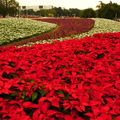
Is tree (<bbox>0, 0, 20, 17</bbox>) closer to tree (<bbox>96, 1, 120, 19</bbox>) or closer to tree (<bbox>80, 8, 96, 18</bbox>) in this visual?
tree (<bbox>80, 8, 96, 18</bbox>)

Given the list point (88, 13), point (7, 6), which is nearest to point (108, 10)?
point (88, 13)

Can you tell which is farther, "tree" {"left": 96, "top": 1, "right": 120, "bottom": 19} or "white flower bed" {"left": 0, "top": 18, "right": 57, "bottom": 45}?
"tree" {"left": 96, "top": 1, "right": 120, "bottom": 19}

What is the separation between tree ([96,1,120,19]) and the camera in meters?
43.9

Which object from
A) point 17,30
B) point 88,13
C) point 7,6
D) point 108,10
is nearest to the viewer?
point 17,30

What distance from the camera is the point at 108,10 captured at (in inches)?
1740

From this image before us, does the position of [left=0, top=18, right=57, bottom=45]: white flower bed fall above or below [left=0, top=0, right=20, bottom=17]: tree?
below

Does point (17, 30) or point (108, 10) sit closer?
point (17, 30)

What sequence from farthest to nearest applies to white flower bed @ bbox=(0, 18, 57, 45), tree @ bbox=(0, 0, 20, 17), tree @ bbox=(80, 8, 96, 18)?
tree @ bbox=(80, 8, 96, 18) → tree @ bbox=(0, 0, 20, 17) → white flower bed @ bbox=(0, 18, 57, 45)

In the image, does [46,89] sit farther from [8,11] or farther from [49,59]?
[8,11]

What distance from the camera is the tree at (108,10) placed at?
43938 millimetres

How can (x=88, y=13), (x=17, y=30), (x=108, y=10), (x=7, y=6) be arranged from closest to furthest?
1. (x=17, y=30)
2. (x=108, y=10)
3. (x=7, y=6)
4. (x=88, y=13)

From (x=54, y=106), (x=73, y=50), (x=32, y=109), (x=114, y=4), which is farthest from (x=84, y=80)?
(x=114, y=4)

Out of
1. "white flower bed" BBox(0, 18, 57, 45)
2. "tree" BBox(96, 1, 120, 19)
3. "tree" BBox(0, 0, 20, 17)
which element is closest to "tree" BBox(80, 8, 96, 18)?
"tree" BBox(96, 1, 120, 19)

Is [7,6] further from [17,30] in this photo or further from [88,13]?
[17,30]
